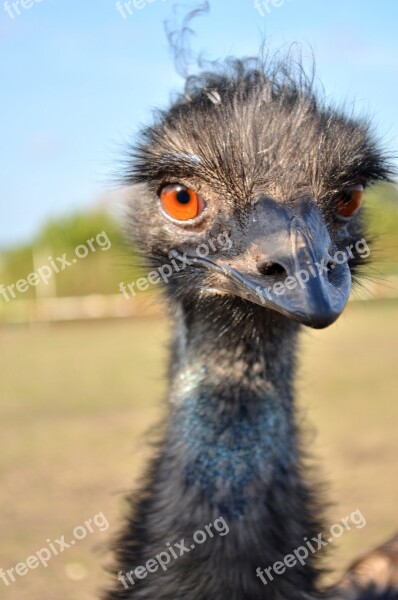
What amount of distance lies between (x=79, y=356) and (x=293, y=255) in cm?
1206

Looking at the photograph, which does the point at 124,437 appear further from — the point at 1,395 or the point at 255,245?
the point at 255,245

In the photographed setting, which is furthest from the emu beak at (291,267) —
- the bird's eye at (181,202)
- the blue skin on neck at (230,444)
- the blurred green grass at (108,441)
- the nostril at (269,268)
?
the blurred green grass at (108,441)

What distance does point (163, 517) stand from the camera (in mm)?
2150

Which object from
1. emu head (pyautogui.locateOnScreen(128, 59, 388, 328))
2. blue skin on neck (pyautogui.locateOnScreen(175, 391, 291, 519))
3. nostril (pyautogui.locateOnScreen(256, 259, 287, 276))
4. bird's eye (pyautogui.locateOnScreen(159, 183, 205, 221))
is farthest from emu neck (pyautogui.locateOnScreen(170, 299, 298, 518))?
nostril (pyautogui.locateOnScreen(256, 259, 287, 276))

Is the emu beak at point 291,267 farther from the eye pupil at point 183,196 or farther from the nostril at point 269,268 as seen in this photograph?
the eye pupil at point 183,196

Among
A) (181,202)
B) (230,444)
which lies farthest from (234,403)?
(181,202)

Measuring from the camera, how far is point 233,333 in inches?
86.9

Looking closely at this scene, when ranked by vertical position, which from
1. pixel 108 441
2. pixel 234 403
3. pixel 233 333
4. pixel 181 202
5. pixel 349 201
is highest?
pixel 181 202

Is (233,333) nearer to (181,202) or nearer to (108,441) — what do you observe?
(181,202)

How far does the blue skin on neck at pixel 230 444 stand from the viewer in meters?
2.12

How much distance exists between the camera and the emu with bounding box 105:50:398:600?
2.02 meters

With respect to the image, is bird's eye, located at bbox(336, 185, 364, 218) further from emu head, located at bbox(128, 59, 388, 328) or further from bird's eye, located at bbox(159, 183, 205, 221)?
bird's eye, located at bbox(159, 183, 205, 221)

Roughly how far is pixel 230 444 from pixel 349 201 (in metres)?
0.65

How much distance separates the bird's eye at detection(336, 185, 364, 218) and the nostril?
Answer: 421mm
